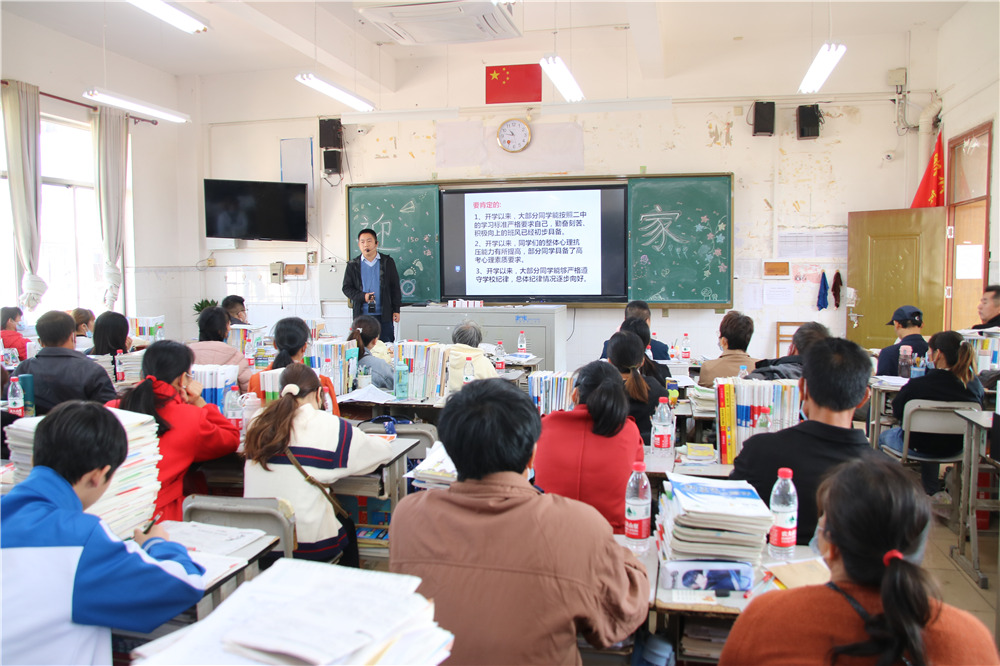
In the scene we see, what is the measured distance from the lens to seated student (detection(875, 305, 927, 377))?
15.5 feet

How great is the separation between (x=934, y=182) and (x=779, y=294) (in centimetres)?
175

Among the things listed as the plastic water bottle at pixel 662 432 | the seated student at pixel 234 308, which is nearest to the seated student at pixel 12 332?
the seated student at pixel 234 308

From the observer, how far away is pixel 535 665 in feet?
4.15

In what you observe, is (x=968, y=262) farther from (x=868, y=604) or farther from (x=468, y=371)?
(x=868, y=604)

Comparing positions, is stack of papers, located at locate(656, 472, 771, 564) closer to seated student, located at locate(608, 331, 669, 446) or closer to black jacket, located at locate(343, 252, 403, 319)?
seated student, located at locate(608, 331, 669, 446)

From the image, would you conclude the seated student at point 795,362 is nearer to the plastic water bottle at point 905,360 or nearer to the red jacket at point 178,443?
the plastic water bottle at point 905,360

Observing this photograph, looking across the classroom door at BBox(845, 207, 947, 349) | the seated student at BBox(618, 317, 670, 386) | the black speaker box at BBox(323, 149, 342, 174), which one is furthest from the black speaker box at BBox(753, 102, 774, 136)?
the black speaker box at BBox(323, 149, 342, 174)

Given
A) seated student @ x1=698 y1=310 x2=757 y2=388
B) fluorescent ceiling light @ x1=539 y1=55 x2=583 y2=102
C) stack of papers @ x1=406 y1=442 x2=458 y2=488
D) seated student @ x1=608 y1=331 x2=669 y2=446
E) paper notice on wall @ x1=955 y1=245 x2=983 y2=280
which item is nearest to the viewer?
stack of papers @ x1=406 y1=442 x2=458 y2=488

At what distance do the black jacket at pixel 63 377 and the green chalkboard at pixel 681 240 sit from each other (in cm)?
519

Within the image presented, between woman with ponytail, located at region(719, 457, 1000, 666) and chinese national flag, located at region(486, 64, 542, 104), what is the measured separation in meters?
6.29

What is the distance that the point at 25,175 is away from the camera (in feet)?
20.1

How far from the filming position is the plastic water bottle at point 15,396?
340 cm

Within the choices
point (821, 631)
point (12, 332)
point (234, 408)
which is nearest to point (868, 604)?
point (821, 631)

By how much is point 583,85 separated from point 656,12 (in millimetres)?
1976
